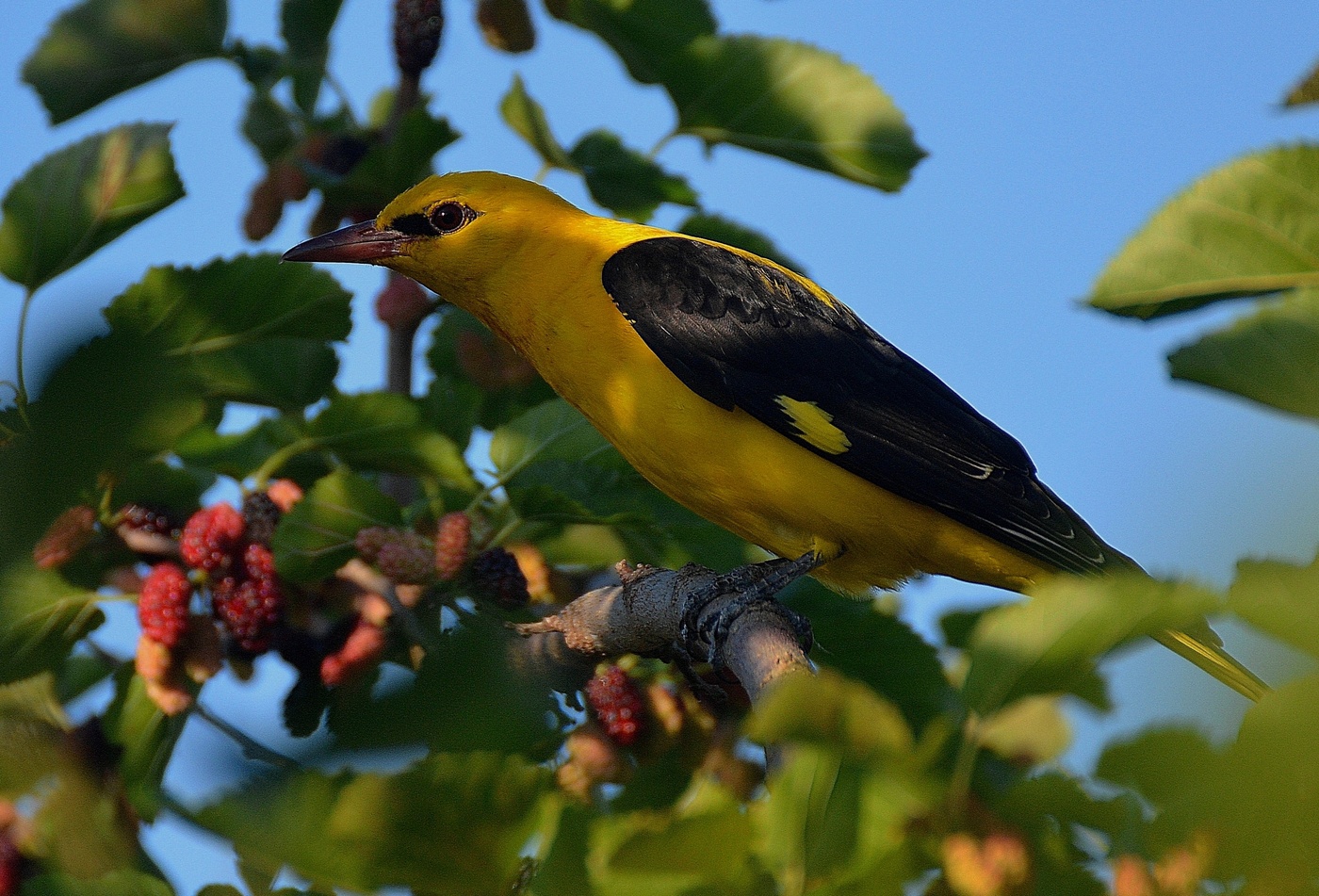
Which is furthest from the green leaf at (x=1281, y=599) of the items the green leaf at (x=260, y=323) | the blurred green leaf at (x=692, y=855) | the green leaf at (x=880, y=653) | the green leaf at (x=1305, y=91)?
the green leaf at (x=880, y=653)

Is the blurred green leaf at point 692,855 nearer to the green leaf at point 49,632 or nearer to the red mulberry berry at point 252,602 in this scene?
the green leaf at point 49,632

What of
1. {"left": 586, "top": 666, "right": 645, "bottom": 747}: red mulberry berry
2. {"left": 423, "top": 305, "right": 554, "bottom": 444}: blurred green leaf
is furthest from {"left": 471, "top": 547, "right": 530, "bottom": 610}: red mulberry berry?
{"left": 423, "top": 305, "right": 554, "bottom": 444}: blurred green leaf

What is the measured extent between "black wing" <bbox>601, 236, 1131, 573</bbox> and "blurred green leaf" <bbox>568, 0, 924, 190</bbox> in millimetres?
416

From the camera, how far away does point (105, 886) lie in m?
1.16

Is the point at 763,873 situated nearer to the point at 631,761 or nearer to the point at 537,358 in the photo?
the point at 631,761

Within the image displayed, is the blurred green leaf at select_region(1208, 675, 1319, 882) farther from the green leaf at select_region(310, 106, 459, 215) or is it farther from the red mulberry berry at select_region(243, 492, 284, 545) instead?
the green leaf at select_region(310, 106, 459, 215)

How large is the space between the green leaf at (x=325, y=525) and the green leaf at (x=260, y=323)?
1.38ft

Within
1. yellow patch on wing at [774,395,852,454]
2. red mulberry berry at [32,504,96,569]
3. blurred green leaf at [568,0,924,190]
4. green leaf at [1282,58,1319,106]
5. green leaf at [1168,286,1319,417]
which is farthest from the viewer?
blurred green leaf at [568,0,924,190]

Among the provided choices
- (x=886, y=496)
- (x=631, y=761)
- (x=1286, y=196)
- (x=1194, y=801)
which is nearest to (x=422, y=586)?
(x=631, y=761)

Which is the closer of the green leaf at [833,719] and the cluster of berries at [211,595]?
the green leaf at [833,719]

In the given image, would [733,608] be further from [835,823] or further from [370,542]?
[835,823]

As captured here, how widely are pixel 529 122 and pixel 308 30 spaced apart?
3.17ft

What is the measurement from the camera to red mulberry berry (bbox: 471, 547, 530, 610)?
3012mm

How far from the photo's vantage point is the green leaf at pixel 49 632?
1.68 m
